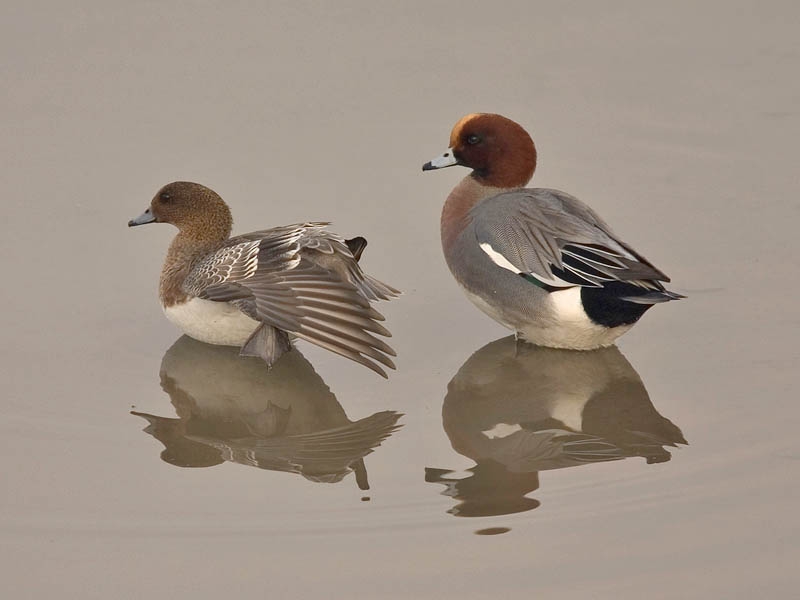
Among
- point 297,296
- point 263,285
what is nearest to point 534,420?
point 297,296

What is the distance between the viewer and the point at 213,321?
18.2 ft

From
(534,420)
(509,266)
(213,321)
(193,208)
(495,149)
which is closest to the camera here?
(534,420)

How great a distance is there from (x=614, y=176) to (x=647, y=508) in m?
2.96

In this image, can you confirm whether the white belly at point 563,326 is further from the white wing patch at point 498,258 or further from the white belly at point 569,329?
the white wing patch at point 498,258

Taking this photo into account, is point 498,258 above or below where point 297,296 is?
above

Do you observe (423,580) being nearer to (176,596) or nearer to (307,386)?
(176,596)

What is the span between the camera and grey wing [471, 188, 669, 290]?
5434mm

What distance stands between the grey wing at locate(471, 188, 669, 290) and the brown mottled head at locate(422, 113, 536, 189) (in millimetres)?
218

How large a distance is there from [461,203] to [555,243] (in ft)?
2.24

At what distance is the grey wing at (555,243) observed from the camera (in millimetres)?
5434

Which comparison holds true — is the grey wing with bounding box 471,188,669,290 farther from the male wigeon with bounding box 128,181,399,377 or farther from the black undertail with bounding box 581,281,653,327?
the male wigeon with bounding box 128,181,399,377

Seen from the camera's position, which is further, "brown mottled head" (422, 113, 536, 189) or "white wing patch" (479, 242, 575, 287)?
"brown mottled head" (422, 113, 536, 189)

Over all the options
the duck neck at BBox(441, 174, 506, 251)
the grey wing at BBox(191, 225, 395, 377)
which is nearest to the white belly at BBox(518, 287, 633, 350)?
the duck neck at BBox(441, 174, 506, 251)

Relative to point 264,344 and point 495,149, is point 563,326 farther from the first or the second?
point 264,344
